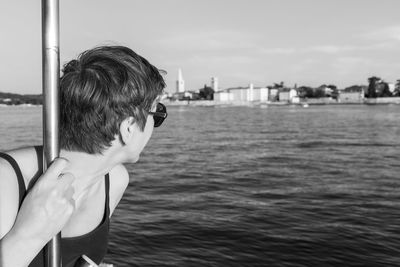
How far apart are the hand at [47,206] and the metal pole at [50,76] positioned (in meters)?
0.05

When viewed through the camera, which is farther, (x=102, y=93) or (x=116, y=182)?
(x=116, y=182)

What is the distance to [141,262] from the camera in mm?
8297

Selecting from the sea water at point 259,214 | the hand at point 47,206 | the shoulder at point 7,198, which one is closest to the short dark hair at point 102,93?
the shoulder at point 7,198

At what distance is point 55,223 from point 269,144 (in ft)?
102

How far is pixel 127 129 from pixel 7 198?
52 cm

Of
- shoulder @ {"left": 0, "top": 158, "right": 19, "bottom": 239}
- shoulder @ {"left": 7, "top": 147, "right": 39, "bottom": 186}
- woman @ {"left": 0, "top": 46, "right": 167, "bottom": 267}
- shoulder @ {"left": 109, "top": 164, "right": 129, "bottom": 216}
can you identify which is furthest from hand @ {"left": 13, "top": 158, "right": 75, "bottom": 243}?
shoulder @ {"left": 109, "top": 164, "right": 129, "bottom": 216}

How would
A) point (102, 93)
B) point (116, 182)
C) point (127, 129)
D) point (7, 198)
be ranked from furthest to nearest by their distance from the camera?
point (116, 182) < point (127, 129) < point (102, 93) < point (7, 198)

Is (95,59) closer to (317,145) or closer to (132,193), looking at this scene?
(132,193)

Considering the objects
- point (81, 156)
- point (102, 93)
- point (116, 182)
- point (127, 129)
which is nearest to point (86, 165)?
point (81, 156)

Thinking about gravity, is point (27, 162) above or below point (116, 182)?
above

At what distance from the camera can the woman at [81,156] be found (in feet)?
4.50

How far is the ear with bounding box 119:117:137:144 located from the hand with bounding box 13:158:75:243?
0.47 m

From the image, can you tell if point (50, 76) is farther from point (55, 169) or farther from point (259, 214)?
point (259, 214)

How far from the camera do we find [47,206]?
1.34 m
